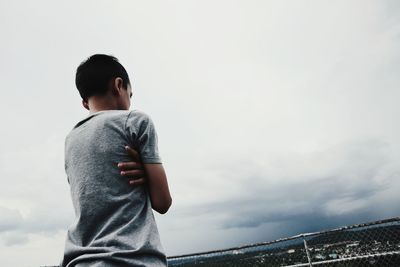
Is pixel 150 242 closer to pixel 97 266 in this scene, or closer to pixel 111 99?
pixel 97 266

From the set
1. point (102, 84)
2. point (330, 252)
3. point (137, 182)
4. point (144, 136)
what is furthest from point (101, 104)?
point (330, 252)

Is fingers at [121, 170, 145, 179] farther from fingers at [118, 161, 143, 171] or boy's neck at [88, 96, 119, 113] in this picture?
boy's neck at [88, 96, 119, 113]

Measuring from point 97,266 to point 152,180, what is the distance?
318 mm

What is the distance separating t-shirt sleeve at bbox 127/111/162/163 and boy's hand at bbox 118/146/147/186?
3 cm

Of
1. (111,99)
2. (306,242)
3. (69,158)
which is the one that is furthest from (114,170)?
(306,242)

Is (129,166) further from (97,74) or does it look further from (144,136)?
(97,74)

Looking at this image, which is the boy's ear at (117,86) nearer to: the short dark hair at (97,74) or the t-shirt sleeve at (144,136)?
the short dark hair at (97,74)

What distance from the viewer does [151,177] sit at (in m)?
1.02

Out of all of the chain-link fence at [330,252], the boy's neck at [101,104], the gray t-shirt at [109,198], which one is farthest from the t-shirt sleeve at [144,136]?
the chain-link fence at [330,252]

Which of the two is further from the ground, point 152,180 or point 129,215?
point 152,180

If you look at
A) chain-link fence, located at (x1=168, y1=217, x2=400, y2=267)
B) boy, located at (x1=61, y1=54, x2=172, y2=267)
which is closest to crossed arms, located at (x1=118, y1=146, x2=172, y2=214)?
boy, located at (x1=61, y1=54, x2=172, y2=267)

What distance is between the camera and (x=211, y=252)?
19.3ft

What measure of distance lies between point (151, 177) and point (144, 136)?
0.15 metres

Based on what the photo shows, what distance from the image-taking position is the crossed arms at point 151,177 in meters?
1.01
